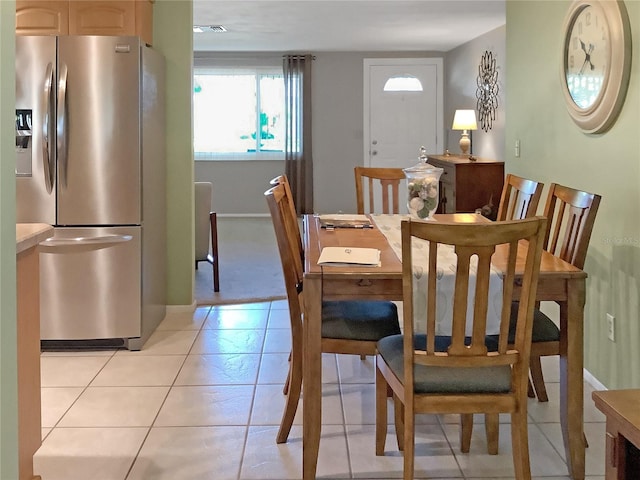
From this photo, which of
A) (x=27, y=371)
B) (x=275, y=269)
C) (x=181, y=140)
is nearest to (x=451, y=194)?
(x=275, y=269)

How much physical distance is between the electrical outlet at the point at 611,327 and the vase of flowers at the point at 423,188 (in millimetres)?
954

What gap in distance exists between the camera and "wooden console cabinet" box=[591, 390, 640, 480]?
1330 millimetres

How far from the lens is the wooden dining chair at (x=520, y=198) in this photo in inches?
127

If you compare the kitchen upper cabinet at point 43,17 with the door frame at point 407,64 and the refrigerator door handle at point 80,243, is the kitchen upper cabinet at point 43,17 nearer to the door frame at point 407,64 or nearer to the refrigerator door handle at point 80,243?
the refrigerator door handle at point 80,243

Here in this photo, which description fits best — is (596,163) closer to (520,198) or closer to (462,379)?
(520,198)

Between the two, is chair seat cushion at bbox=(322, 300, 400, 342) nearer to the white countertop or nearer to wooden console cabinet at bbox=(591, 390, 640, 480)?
the white countertop

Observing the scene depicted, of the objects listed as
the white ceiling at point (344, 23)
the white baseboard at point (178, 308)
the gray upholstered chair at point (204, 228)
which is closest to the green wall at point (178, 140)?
the white baseboard at point (178, 308)

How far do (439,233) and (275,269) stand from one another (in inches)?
176

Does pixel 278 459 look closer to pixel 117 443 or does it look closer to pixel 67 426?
pixel 117 443

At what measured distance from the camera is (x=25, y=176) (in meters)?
3.88

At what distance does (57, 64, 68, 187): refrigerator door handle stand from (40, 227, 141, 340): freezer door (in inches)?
13.3

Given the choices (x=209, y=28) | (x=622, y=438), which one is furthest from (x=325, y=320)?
(x=209, y=28)

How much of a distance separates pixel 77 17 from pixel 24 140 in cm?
84

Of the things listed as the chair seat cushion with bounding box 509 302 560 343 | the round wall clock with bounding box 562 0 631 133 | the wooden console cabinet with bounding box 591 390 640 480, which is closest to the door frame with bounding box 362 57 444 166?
the round wall clock with bounding box 562 0 631 133
